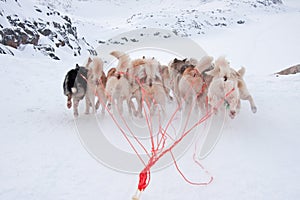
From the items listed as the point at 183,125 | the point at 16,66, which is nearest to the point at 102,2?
the point at 16,66

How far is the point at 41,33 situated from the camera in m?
13.2

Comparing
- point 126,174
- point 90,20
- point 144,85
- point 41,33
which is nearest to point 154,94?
point 144,85

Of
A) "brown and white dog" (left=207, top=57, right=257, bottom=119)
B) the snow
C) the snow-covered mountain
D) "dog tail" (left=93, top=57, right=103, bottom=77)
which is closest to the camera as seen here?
the snow

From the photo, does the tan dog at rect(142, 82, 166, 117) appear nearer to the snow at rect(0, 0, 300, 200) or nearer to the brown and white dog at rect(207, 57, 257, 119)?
the brown and white dog at rect(207, 57, 257, 119)

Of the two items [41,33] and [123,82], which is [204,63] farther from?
[41,33]

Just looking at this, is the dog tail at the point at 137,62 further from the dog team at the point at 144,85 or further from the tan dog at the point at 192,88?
the tan dog at the point at 192,88

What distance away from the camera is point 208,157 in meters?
2.70

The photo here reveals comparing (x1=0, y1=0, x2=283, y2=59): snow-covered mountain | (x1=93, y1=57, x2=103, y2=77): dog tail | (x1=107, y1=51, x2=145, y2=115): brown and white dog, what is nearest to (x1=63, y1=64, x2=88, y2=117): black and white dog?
(x1=93, y1=57, x2=103, y2=77): dog tail

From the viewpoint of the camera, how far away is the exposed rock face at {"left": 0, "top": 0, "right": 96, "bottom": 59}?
11.5 metres

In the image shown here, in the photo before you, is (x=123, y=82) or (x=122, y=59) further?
(x=122, y=59)

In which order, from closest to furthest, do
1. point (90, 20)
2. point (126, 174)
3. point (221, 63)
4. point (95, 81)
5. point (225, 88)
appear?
point (126, 174)
point (225, 88)
point (221, 63)
point (95, 81)
point (90, 20)

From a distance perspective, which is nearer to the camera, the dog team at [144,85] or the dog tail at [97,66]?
the dog team at [144,85]

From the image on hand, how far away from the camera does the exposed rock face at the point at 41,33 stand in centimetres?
1147

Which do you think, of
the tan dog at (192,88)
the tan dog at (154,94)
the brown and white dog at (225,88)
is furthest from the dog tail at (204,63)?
the tan dog at (154,94)
